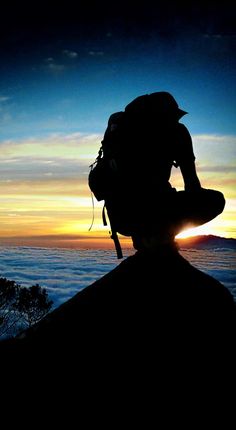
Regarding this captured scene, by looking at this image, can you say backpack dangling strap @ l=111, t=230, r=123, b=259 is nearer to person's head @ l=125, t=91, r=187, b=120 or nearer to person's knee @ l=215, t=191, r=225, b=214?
person's knee @ l=215, t=191, r=225, b=214

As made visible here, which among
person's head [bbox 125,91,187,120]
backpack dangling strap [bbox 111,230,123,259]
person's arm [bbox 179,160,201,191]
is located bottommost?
backpack dangling strap [bbox 111,230,123,259]

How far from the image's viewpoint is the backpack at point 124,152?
231cm

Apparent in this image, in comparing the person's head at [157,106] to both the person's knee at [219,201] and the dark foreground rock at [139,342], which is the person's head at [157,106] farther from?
the dark foreground rock at [139,342]

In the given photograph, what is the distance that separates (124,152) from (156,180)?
1.12 feet

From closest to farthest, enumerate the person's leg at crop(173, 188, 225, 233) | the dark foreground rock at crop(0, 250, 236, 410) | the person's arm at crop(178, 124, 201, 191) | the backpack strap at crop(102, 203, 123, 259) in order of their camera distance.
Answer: the dark foreground rock at crop(0, 250, 236, 410) < the person's leg at crop(173, 188, 225, 233) < the person's arm at crop(178, 124, 201, 191) < the backpack strap at crop(102, 203, 123, 259)

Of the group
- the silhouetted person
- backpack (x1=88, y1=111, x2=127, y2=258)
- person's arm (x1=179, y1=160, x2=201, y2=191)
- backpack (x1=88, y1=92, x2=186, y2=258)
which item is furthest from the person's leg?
backpack (x1=88, y1=111, x2=127, y2=258)

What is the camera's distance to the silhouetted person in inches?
85.5

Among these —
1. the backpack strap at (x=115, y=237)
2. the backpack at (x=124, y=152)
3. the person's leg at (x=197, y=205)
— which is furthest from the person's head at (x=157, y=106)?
the backpack strap at (x=115, y=237)

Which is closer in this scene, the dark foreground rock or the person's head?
the dark foreground rock

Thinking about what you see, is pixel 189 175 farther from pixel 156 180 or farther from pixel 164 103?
pixel 164 103

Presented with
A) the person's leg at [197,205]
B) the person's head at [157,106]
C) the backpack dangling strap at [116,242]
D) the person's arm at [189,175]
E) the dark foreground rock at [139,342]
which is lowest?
the dark foreground rock at [139,342]

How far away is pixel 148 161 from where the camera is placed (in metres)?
2.36

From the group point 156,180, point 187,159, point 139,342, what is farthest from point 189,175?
point 139,342

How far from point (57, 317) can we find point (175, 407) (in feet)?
3.28
